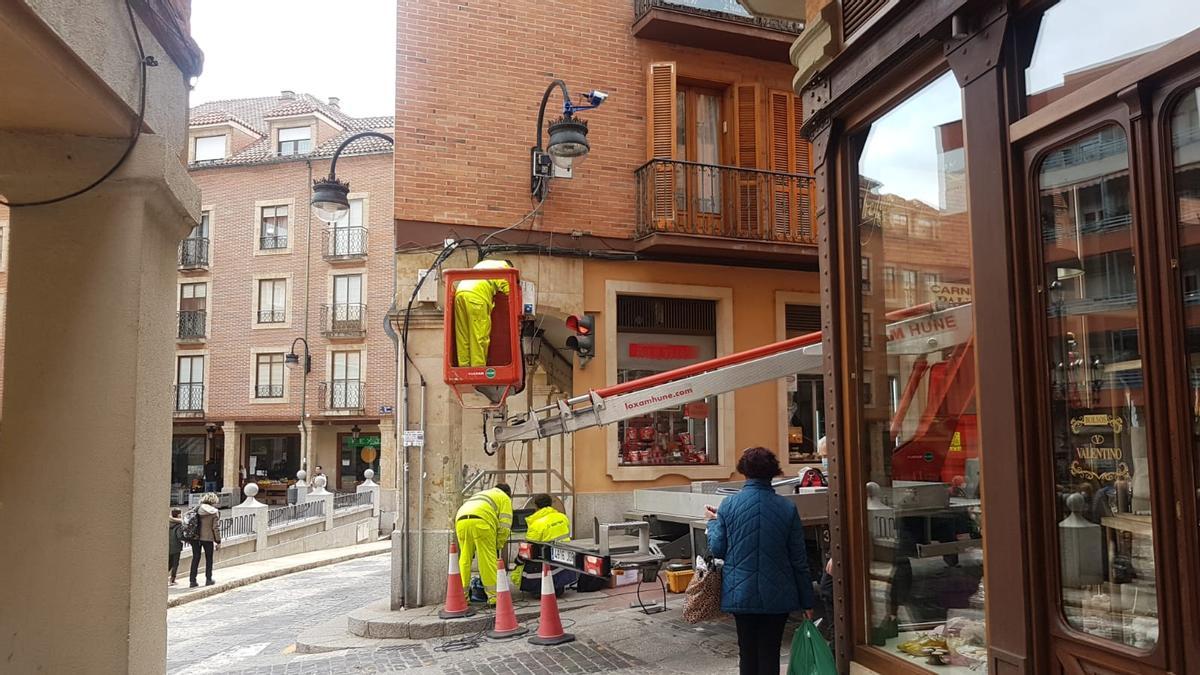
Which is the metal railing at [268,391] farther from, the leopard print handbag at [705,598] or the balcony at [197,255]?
the leopard print handbag at [705,598]

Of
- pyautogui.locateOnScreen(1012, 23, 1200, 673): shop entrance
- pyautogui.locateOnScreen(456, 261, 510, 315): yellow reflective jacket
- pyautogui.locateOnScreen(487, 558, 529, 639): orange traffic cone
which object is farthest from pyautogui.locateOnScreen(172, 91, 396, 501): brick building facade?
pyautogui.locateOnScreen(1012, 23, 1200, 673): shop entrance

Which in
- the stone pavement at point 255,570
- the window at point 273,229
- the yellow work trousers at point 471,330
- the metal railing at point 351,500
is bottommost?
the stone pavement at point 255,570

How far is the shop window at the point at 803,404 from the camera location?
13445mm

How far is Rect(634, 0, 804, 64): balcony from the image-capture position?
12.7 meters

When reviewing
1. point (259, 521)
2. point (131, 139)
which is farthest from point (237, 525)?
point (131, 139)

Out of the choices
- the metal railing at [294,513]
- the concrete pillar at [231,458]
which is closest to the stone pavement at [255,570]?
the metal railing at [294,513]

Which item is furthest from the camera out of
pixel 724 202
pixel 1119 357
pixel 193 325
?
pixel 193 325

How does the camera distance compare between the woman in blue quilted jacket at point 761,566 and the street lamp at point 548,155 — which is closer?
the woman in blue quilted jacket at point 761,566

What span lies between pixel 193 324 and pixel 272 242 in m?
5.31

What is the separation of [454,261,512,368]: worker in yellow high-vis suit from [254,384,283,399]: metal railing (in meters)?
34.2

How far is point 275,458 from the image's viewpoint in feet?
138

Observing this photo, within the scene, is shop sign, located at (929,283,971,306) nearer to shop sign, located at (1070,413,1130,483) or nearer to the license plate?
shop sign, located at (1070,413,1130,483)

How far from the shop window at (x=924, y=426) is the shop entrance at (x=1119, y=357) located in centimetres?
55

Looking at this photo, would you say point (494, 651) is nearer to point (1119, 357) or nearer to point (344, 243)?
point (1119, 357)
